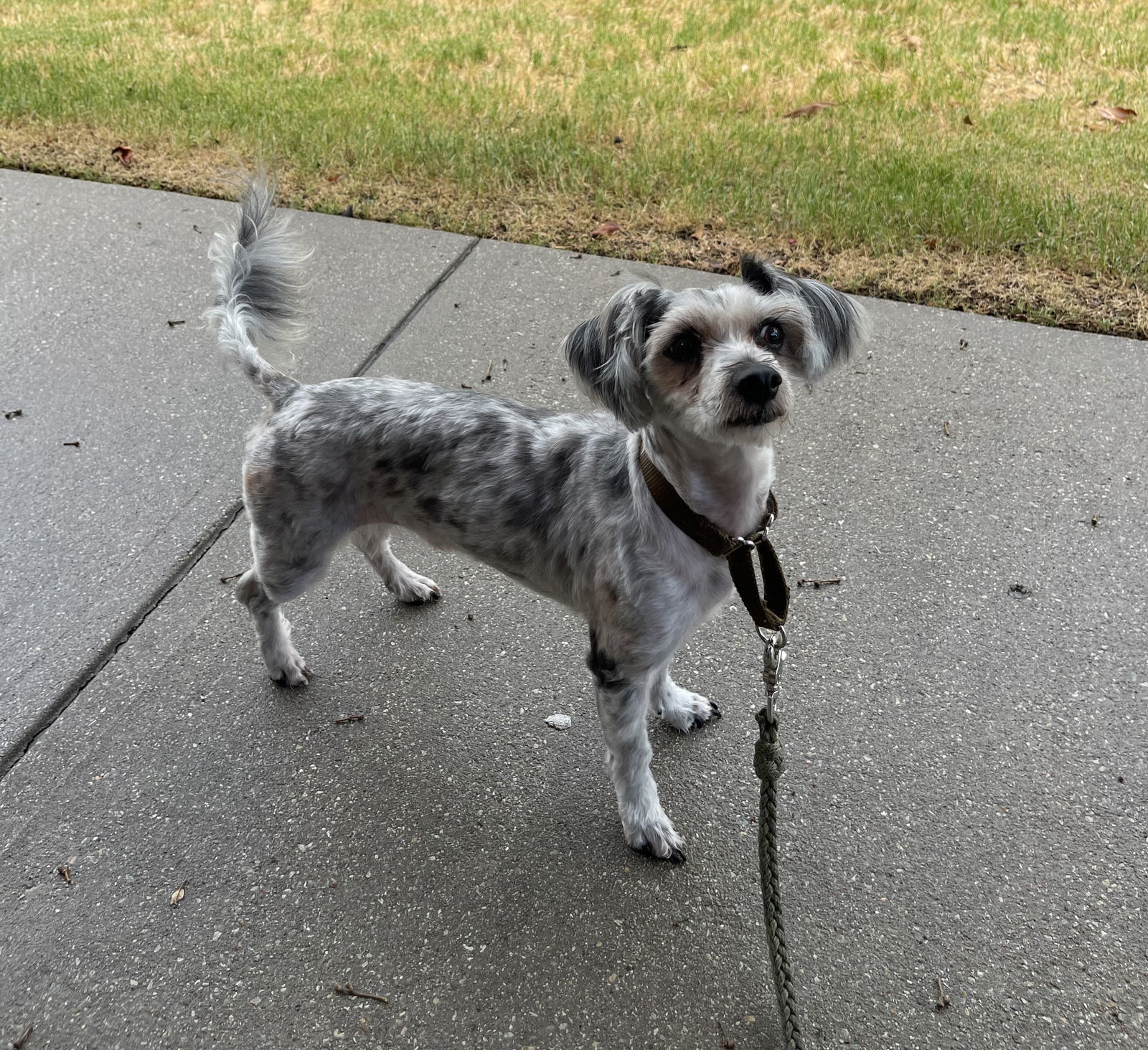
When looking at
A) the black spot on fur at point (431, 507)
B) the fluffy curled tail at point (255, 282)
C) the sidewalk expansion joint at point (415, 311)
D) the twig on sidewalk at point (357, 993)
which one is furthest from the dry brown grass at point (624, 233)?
the twig on sidewalk at point (357, 993)

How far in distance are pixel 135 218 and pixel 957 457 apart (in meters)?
5.17

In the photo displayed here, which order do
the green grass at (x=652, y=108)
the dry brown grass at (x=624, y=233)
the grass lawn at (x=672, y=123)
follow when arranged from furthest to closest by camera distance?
1. the green grass at (x=652, y=108)
2. the grass lawn at (x=672, y=123)
3. the dry brown grass at (x=624, y=233)

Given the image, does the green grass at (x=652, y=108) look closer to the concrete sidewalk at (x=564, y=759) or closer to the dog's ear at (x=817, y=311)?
the concrete sidewalk at (x=564, y=759)

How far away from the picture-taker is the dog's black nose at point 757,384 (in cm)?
232

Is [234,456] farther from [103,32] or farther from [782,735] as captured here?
[103,32]

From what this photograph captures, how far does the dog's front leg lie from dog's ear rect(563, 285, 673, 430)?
71 centimetres

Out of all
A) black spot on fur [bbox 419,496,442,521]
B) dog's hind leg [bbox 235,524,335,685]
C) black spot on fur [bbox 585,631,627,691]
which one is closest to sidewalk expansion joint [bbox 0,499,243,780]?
dog's hind leg [bbox 235,524,335,685]

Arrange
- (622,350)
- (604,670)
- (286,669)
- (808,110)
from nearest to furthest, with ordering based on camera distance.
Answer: (622,350) → (604,670) → (286,669) → (808,110)

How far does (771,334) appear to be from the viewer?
2.59 metres

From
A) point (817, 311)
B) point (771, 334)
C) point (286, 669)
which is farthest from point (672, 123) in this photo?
point (286, 669)

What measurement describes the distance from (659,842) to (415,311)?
3.44 meters

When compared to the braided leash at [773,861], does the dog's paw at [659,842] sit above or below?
below

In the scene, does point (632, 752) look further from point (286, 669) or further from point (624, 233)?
point (624, 233)

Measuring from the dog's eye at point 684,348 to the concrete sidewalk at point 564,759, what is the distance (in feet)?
4.53
